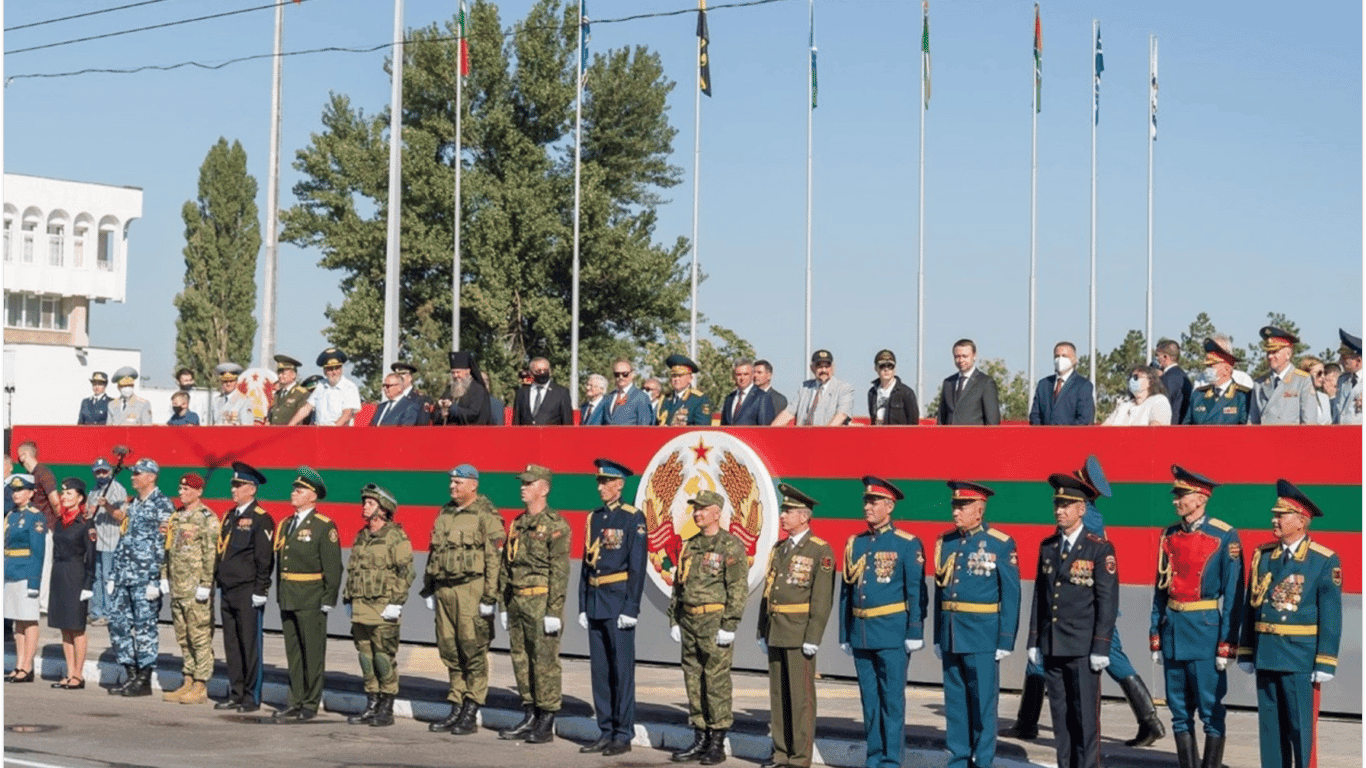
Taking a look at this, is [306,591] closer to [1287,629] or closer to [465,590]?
[465,590]

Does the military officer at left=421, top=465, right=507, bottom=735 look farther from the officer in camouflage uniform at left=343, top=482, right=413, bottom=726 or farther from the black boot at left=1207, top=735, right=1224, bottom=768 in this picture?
the black boot at left=1207, top=735, right=1224, bottom=768

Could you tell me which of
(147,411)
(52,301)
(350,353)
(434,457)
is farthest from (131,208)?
(434,457)

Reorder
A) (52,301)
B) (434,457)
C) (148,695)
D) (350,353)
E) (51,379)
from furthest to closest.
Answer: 1. (52,301)
2. (51,379)
3. (350,353)
4. (434,457)
5. (148,695)

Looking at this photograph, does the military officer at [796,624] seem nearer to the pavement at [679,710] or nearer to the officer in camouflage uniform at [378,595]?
the pavement at [679,710]

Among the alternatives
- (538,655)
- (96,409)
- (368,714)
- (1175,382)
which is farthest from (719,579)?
(96,409)

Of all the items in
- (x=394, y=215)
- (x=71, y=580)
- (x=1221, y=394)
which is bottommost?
(x=71, y=580)

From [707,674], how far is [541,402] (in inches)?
235

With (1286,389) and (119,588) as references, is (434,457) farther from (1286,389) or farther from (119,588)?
(1286,389)

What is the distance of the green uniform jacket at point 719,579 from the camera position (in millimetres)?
13062

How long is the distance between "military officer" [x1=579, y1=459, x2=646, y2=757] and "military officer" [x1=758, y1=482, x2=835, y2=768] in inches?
57.4

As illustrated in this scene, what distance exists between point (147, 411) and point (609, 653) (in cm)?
1112

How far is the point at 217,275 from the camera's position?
285 feet

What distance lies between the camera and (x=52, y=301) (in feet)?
306

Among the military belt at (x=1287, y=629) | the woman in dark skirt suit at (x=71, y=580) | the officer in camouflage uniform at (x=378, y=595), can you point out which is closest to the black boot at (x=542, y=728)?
the officer in camouflage uniform at (x=378, y=595)
